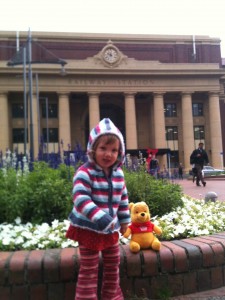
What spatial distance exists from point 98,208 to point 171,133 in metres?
52.1

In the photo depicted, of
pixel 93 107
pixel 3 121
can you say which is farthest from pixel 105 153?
pixel 93 107

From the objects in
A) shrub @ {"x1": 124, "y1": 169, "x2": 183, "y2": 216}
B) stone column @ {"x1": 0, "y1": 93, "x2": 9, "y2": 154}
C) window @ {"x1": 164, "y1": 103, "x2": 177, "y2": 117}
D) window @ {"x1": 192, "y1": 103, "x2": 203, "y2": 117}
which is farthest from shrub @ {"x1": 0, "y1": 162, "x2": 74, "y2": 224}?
window @ {"x1": 192, "y1": 103, "x2": 203, "y2": 117}

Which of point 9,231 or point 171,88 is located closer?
point 9,231

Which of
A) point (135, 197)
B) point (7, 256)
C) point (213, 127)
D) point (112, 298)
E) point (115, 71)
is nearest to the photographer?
point (112, 298)

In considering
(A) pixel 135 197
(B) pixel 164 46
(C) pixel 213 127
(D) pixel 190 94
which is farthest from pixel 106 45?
(A) pixel 135 197

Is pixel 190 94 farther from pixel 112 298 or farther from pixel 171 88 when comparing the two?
pixel 112 298

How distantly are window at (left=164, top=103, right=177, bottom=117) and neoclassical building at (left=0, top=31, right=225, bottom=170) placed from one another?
148 millimetres

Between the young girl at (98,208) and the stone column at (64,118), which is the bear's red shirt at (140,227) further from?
the stone column at (64,118)

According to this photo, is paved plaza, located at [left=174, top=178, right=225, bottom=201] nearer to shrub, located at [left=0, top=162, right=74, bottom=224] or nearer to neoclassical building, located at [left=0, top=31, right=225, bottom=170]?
shrub, located at [left=0, top=162, right=74, bottom=224]

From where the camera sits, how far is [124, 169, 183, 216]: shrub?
209 inches

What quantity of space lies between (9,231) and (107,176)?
5.03 feet

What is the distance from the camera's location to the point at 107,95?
5238cm

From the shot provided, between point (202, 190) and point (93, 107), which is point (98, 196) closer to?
point (202, 190)

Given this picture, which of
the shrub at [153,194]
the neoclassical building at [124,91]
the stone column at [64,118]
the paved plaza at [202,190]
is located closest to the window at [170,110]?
the neoclassical building at [124,91]
